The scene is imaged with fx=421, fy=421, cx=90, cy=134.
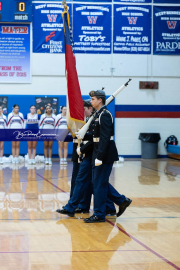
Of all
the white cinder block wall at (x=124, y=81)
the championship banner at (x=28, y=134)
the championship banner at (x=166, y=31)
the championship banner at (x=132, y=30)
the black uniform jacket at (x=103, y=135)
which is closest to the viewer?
the black uniform jacket at (x=103, y=135)

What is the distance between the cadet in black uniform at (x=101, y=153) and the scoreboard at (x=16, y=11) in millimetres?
10860

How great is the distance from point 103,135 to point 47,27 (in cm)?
1165

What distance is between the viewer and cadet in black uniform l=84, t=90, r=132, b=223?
5.75 meters

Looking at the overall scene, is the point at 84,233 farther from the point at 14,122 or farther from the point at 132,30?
the point at 132,30

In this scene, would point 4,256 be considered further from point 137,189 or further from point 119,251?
point 137,189

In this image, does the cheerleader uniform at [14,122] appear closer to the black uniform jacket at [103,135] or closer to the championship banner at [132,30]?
the championship banner at [132,30]

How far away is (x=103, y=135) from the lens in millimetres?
5766

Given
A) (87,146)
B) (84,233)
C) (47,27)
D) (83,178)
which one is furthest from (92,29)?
(84,233)

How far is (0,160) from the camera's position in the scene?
47.4 ft

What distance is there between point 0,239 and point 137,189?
4.47 m

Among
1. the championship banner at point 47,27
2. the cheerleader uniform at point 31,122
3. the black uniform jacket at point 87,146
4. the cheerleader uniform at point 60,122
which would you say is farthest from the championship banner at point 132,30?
the black uniform jacket at point 87,146

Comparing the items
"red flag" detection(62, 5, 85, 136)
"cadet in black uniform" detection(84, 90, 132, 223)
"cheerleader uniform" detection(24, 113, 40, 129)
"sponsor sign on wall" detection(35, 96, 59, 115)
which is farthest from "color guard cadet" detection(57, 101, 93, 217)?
"sponsor sign on wall" detection(35, 96, 59, 115)

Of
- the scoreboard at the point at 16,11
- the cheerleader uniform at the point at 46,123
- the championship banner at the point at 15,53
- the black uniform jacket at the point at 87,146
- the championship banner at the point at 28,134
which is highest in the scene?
the scoreboard at the point at 16,11

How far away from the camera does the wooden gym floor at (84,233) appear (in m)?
4.21
